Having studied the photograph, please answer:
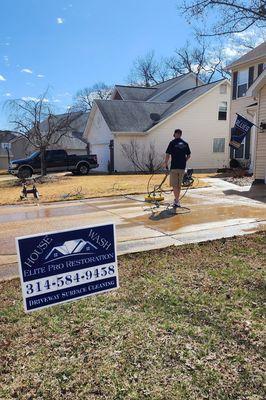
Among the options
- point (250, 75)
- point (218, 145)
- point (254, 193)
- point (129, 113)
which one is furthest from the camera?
point (218, 145)

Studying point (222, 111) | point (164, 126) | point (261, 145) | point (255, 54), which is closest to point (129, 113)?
point (164, 126)

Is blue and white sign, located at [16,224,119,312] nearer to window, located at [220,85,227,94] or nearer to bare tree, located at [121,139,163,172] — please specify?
bare tree, located at [121,139,163,172]

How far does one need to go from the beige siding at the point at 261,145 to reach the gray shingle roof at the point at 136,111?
1324 centimetres

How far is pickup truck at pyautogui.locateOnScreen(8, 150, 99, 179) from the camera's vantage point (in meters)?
23.1

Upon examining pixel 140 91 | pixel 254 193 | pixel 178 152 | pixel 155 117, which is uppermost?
pixel 140 91

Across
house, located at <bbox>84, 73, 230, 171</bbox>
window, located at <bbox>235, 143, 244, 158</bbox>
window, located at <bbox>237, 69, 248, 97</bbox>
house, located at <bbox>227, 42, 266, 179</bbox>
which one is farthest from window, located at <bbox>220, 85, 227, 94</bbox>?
window, located at <bbox>235, 143, 244, 158</bbox>

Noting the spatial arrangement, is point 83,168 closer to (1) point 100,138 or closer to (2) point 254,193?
(1) point 100,138

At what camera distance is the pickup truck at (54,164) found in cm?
2309

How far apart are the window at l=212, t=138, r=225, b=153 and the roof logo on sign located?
26.8m

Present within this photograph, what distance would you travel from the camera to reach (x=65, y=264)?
9.75 ft

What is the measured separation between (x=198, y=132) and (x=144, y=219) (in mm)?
21030

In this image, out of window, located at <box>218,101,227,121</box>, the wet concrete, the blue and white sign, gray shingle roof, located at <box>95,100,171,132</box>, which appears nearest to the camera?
the blue and white sign

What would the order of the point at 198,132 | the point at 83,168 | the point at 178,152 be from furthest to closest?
the point at 198,132 < the point at 83,168 < the point at 178,152

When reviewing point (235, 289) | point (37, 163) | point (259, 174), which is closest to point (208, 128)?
point (37, 163)
